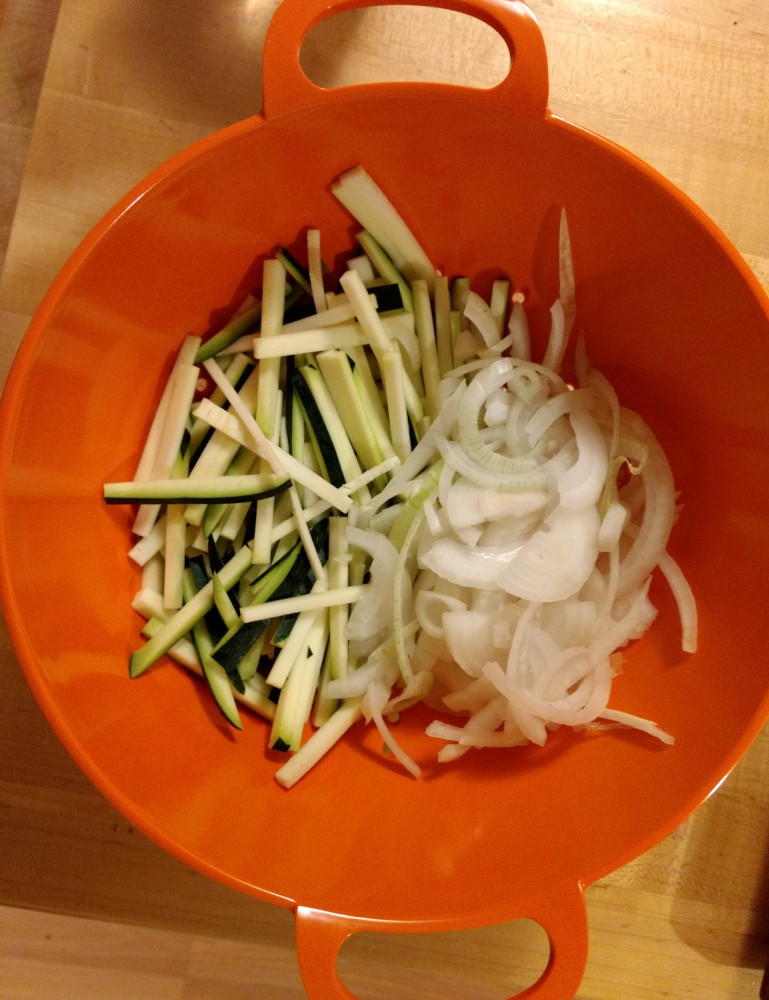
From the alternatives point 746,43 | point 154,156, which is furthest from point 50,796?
point 746,43

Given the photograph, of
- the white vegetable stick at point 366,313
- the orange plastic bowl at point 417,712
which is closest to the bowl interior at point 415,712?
the orange plastic bowl at point 417,712

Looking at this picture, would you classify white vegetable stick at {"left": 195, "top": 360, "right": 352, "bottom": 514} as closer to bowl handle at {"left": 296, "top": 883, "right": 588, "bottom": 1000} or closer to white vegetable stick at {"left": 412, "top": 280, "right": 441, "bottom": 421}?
white vegetable stick at {"left": 412, "top": 280, "right": 441, "bottom": 421}

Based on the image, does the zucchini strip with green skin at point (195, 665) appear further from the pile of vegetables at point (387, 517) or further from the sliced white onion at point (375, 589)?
the sliced white onion at point (375, 589)

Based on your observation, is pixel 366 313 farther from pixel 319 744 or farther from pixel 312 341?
pixel 319 744

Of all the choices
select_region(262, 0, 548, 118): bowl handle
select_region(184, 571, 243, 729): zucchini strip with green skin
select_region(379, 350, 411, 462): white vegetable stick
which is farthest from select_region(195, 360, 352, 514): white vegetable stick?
select_region(262, 0, 548, 118): bowl handle

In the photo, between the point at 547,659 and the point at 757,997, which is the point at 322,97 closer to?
the point at 547,659

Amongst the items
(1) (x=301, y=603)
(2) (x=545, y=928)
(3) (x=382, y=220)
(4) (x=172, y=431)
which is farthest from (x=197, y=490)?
(2) (x=545, y=928)
